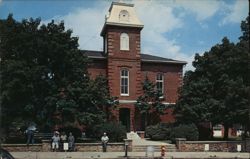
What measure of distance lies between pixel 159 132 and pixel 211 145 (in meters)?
8.64

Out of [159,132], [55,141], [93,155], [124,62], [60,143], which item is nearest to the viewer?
[93,155]

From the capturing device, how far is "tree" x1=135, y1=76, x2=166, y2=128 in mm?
46991

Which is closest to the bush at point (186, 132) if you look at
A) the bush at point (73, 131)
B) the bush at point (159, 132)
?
the bush at point (159, 132)

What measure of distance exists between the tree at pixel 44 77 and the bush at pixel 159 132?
863cm

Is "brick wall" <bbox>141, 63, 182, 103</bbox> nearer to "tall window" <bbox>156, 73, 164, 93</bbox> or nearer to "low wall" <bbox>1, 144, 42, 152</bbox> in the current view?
"tall window" <bbox>156, 73, 164, 93</bbox>

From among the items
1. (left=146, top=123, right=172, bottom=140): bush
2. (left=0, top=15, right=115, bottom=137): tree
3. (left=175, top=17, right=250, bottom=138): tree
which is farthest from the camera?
(left=146, top=123, right=172, bottom=140): bush

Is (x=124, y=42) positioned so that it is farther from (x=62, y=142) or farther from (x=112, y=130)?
(x=62, y=142)

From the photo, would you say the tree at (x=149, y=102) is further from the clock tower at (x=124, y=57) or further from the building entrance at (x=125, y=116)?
the building entrance at (x=125, y=116)

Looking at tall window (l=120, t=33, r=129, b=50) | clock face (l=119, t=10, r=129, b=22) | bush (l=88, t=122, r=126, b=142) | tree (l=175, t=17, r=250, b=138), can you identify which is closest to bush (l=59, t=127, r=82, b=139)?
bush (l=88, t=122, r=126, b=142)

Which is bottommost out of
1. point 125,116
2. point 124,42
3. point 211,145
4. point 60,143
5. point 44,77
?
point 211,145

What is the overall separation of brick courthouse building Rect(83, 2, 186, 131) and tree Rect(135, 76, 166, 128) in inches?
27.6

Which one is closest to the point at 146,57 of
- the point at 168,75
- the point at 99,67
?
the point at 168,75

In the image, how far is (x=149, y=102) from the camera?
157 ft

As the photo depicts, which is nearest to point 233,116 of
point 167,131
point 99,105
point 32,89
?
point 167,131
